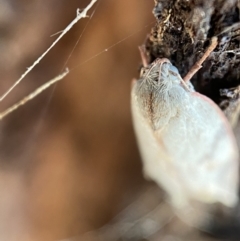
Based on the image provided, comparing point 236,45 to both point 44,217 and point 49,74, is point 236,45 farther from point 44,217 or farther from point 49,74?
point 44,217

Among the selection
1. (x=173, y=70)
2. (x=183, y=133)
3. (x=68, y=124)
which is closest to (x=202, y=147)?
(x=183, y=133)

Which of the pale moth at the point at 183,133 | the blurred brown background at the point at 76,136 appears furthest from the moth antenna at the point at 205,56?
the blurred brown background at the point at 76,136

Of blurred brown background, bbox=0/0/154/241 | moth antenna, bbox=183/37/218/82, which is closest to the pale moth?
moth antenna, bbox=183/37/218/82

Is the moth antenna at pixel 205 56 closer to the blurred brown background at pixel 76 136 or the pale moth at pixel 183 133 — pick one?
the pale moth at pixel 183 133

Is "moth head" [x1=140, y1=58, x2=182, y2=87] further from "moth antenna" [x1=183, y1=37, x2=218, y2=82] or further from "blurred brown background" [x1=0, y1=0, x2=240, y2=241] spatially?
"blurred brown background" [x1=0, y1=0, x2=240, y2=241]

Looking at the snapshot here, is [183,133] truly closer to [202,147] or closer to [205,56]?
[202,147]

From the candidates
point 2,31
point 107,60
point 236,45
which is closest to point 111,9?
point 107,60
